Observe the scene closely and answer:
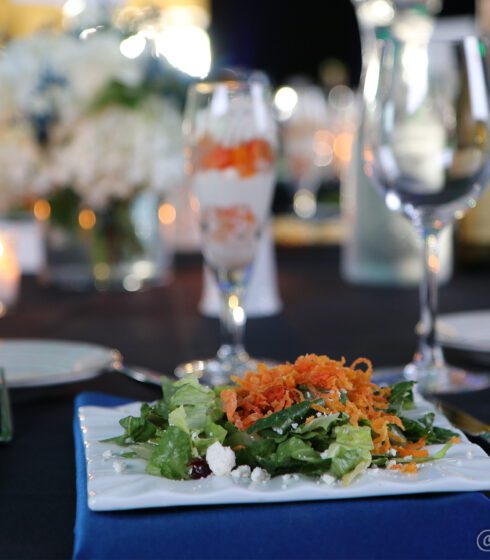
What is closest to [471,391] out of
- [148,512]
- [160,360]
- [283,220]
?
[160,360]

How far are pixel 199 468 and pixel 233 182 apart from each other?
62 cm

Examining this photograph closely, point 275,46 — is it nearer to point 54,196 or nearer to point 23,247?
point 23,247

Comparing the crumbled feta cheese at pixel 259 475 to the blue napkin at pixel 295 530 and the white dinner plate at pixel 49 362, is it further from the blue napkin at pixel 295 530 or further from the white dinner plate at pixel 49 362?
the white dinner plate at pixel 49 362

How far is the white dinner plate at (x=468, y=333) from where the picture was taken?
107 cm

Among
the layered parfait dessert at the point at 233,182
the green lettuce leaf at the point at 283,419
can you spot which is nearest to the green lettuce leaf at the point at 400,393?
the green lettuce leaf at the point at 283,419

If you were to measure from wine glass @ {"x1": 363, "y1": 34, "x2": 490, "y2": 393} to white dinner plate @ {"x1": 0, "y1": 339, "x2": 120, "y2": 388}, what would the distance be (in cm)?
30

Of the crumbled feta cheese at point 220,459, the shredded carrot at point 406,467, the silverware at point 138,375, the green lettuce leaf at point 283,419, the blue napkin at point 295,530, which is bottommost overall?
the silverware at point 138,375

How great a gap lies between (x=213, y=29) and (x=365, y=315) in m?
7.71

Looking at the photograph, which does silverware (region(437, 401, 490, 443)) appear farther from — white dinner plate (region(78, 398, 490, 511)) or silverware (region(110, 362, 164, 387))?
silverware (region(110, 362, 164, 387))

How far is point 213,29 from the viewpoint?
8875 millimetres

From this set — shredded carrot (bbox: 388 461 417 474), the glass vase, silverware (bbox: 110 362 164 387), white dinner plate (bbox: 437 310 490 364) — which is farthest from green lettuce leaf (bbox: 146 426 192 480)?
the glass vase

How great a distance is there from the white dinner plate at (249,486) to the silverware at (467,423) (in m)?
0.11

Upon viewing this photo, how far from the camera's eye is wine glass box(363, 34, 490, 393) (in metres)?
0.98

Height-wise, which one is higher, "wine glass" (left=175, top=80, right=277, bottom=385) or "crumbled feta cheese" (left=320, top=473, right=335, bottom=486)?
"wine glass" (left=175, top=80, right=277, bottom=385)
